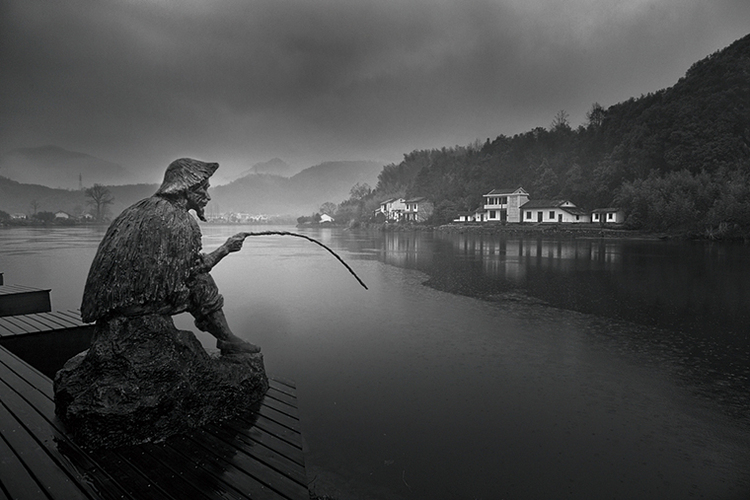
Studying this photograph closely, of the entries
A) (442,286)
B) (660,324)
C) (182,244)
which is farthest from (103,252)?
(442,286)

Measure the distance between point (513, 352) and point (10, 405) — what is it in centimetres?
795

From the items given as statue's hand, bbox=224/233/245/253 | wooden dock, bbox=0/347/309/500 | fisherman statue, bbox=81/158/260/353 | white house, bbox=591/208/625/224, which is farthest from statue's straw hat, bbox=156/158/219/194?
white house, bbox=591/208/625/224

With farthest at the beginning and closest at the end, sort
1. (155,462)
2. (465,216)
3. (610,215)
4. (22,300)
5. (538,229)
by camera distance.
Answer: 1. (465,216)
2. (538,229)
3. (610,215)
4. (22,300)
5. (155,462)

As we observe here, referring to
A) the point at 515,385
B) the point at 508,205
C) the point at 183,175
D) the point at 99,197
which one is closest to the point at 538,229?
the point at 508,205

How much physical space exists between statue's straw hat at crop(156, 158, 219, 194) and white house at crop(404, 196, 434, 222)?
3165 inches

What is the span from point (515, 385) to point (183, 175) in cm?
596

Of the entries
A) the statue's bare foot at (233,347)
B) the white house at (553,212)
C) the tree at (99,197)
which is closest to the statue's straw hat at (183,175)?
the statue's bare foot at (233,347)

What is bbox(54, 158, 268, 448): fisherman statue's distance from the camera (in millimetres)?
3486

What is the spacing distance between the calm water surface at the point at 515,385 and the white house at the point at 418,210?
69.4 meters

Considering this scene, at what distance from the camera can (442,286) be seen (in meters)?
17.0

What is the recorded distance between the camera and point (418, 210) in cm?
8656

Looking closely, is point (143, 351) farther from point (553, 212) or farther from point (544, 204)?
point (544, 204)

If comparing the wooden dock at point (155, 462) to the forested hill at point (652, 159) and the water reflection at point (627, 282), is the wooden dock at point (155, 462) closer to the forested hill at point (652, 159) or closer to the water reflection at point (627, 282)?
the water reflection at point (627, 282)

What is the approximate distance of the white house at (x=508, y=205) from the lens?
69.2 m
